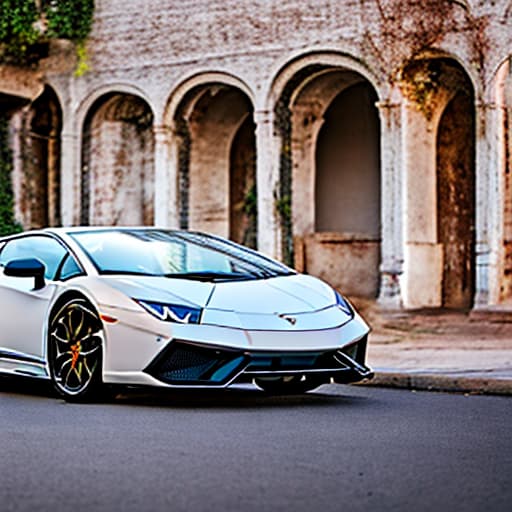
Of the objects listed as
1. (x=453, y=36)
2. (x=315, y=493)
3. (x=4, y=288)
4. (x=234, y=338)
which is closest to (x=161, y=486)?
(x=315, y=493)

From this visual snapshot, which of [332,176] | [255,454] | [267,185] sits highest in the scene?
[332,176]

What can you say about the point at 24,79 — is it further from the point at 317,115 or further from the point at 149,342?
the point at 149,342

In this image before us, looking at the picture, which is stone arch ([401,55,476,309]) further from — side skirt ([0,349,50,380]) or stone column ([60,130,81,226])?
side skirt ([0,349,50,380])

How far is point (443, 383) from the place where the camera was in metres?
10.2

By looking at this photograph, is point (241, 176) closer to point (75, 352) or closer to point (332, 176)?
point (332, 176)

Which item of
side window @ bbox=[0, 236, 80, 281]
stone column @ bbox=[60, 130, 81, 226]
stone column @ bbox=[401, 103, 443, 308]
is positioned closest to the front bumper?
side window @ bbox=[0, 236, 80, 281]

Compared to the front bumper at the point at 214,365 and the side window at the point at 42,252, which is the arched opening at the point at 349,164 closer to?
the side window at the point at 42,252

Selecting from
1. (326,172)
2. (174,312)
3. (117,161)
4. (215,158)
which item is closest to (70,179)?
(117,161)

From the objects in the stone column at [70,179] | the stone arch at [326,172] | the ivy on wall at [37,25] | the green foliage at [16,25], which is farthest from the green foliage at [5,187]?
the stone arch at [326,172]

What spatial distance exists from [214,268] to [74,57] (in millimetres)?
16177

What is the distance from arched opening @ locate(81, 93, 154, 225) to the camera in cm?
2502

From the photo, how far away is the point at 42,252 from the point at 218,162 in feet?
53.0

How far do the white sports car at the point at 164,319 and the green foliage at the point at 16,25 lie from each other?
14.4m

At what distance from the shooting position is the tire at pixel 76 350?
27.8 ft
